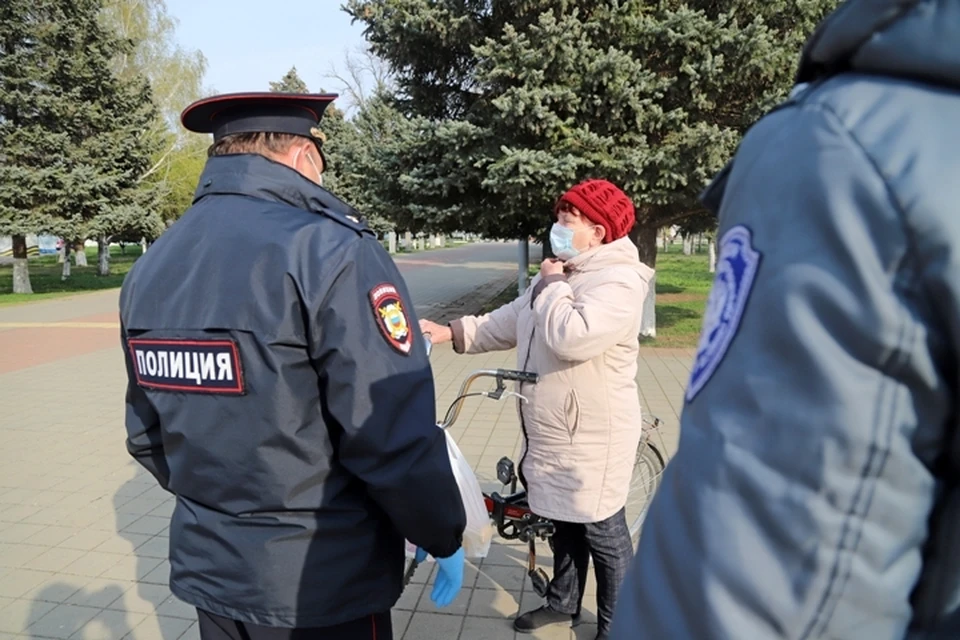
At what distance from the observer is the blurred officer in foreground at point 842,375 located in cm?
54

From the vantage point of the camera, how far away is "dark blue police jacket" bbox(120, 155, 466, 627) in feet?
4.95

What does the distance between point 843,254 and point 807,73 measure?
24 centimetres

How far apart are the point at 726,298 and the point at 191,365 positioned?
1285mm

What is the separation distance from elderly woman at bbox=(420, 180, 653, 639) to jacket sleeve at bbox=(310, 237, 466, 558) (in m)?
0.90

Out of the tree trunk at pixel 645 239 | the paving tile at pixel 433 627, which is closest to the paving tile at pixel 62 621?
the paving tile at pixel 433 627

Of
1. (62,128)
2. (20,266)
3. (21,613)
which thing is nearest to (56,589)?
(21,613)

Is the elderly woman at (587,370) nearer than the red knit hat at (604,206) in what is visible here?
Yes

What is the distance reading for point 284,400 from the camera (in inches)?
Answer: 59.9

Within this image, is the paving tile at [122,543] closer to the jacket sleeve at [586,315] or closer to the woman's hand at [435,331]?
the woman's hand at [435,331]

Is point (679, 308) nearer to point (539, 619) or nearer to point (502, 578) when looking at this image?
point (502, 578)

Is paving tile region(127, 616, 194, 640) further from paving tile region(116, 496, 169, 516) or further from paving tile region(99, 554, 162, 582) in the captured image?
paving tile region(116, 496, 169, 516)

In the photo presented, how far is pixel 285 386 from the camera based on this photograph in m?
1.52

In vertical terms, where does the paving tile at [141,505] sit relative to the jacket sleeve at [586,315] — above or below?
below

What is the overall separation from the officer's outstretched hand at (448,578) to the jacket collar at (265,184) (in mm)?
1144
